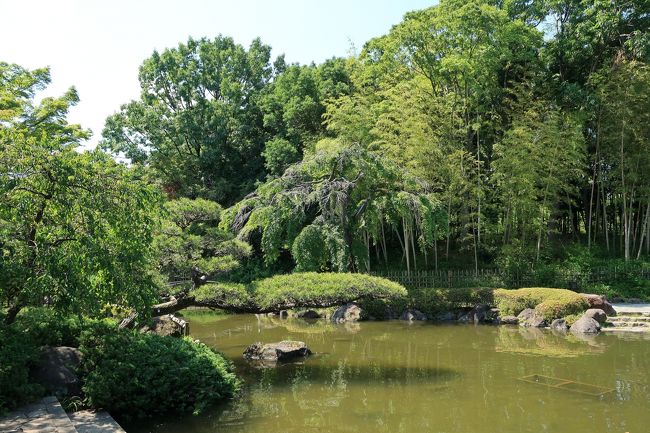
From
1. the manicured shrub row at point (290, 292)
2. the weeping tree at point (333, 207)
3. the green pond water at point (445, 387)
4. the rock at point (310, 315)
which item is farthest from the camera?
the rock at point (310, 315)

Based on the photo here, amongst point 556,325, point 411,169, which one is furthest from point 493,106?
point 556,325

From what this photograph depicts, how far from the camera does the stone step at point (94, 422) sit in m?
5.54

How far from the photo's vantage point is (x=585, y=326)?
12617 millimetres

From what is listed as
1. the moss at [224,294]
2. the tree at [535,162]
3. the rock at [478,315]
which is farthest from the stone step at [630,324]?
the moss at [224,294]

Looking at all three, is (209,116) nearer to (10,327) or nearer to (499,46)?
(499,46)

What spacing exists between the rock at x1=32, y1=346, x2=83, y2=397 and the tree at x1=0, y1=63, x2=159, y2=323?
2.46ft

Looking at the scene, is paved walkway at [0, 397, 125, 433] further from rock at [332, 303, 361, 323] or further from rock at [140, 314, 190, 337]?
rock at [332, 303, 361, 323]

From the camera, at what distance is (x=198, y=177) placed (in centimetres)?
2681

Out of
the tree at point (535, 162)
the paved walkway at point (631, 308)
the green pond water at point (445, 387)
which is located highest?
the tree at point (535, 162)

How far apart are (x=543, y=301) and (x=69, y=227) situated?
40.2 feet

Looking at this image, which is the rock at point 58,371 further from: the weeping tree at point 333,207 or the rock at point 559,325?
the rock at point 559,325

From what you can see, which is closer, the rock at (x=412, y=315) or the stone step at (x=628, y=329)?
the stone step at (x=628, y=329)

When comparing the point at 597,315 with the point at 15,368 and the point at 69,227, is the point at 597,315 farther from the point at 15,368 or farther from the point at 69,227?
the point at 15,368

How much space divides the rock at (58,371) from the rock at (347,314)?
972 cm
